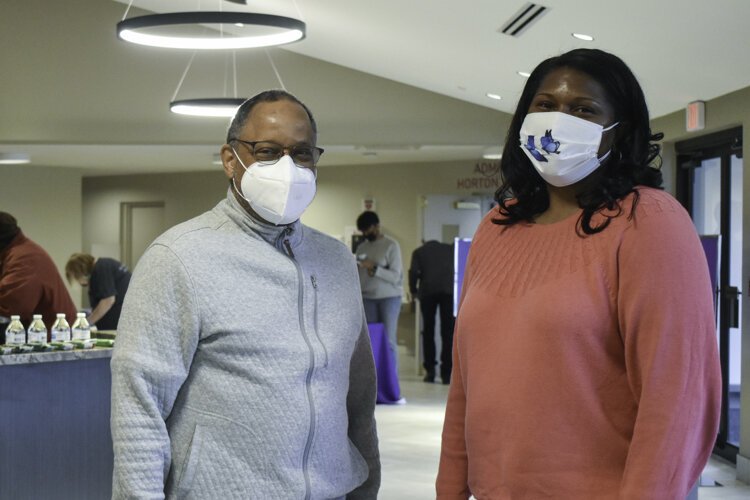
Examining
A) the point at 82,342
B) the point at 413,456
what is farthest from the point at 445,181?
the point at 82,342

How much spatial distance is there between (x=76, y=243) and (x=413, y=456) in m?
8.74

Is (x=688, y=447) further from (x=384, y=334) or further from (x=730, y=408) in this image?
(x=384, y=334)

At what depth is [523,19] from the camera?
275 inches

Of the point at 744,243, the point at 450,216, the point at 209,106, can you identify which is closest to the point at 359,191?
the point at 450,216

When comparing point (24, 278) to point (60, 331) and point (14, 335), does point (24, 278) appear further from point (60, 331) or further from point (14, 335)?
point (14, 335)

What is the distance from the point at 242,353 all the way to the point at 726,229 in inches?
245

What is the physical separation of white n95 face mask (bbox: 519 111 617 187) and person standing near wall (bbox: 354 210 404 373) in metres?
8.37

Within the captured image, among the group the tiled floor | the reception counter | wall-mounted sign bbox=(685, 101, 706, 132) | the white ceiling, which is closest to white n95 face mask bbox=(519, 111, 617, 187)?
the reception counter

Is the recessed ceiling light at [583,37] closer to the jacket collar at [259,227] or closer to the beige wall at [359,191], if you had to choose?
the jacket collar at [259,227]

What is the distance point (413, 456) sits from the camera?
24.4 ft

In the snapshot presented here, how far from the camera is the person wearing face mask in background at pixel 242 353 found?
194 centimetres

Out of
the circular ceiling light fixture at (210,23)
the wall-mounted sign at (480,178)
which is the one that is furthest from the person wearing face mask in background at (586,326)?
the wall-mounted sign at (480,178)

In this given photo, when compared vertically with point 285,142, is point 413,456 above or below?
below

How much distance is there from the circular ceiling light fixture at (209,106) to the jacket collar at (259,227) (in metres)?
6.04
